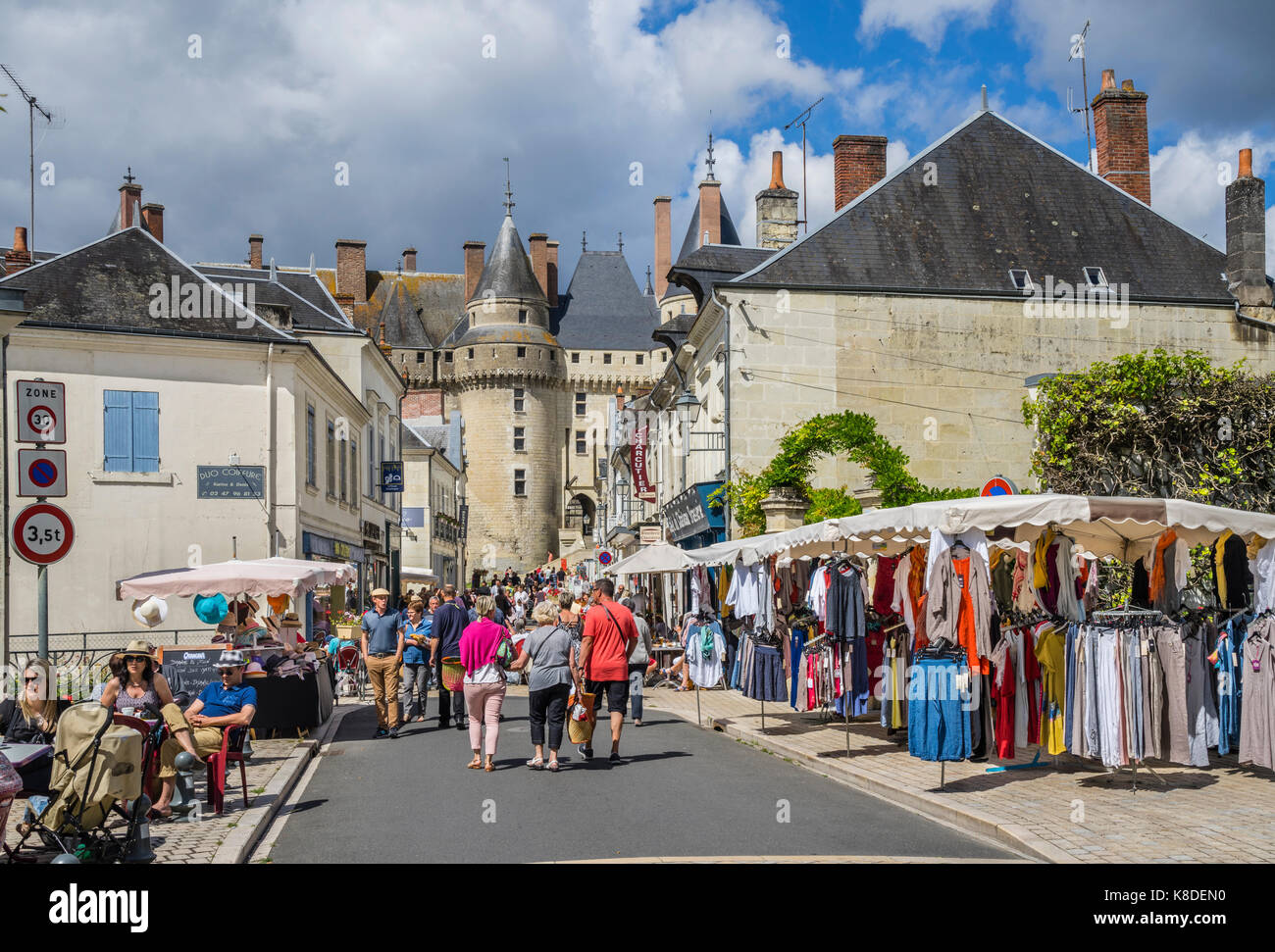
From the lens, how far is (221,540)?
862 inches

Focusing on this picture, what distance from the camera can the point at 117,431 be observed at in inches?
834

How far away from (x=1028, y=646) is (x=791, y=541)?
3.13m

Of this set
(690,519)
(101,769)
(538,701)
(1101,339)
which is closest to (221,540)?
(690,519)

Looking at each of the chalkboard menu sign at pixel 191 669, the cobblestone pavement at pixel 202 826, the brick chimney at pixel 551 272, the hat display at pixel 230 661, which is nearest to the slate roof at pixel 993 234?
the chalkboard menu sign at pixel 191 669

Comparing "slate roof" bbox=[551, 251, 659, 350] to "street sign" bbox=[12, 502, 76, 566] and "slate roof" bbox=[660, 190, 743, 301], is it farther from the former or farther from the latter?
"street sign" bbox=[12, 502, 76, 566]

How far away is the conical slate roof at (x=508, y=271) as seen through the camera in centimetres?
8312

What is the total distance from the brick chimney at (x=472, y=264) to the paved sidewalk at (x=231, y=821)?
7853 centimetres

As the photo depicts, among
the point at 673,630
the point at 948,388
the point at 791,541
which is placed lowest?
the point at 673,630

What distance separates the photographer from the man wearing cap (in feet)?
45.9

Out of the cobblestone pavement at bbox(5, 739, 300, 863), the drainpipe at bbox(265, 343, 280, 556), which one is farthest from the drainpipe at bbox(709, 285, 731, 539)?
the cobblestone pavement at bbox(5, 739, 300, 863)

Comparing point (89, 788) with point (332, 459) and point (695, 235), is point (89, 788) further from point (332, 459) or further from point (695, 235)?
point (695, 235)

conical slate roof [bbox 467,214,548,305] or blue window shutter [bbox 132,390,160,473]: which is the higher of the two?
conical slate roof [bbox 467,214,548,305]

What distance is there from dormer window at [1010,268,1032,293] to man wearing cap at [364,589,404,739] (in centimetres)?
1532
